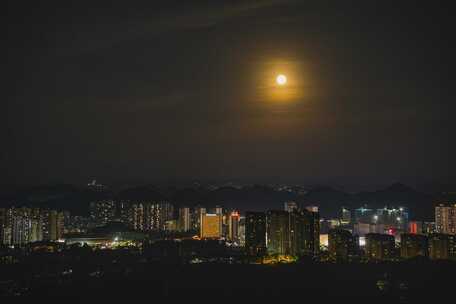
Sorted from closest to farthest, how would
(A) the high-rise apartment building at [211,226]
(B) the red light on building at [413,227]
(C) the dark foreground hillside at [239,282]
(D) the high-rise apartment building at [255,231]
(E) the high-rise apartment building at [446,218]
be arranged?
(C) the dark foreground hillside at [239,282] < (D) the high-rise apartment building at [255,231] < (E) the high-rise apartment building at [446,218] < (B) the red light on building at [413,227] < (A) the high-rise apartment building at [211,226]

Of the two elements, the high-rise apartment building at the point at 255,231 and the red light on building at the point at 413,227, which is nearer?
the high-rise apartment building at the point at 255,231

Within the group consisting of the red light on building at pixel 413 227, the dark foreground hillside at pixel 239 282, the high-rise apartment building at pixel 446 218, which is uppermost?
the high-rise apartment building at pixel 446 218

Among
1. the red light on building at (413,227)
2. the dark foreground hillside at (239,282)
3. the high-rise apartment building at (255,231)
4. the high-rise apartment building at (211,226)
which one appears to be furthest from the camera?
the high-rise apartment building at (211,226)

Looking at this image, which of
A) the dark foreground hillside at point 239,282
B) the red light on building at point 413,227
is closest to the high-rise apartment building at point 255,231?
the dark foreground hillside at point 239,282

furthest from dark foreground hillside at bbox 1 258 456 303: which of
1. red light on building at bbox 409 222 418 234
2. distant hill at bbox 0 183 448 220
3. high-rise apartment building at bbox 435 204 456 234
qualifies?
distant hill at bbox 0 183 448 220

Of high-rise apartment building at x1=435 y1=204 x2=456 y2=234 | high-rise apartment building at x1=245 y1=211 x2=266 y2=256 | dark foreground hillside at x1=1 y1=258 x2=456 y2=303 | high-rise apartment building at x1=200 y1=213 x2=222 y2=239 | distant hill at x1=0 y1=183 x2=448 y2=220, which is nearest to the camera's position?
dark foreground hillside at x1=1 y1=258 x2=456 y2=303

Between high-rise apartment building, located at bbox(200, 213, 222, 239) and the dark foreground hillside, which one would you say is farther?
high-rise apartment building, located at bbox(200, 213, 222, 239)

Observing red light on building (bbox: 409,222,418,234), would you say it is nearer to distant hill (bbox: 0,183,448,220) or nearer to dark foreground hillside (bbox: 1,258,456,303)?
distant hill (bbox: 0,183,448,220)

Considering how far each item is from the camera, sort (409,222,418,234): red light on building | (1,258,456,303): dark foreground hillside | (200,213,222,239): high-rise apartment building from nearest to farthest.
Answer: (1,258,456,303): dark foreground hillside < (409,222,418,234): red light on building < (200,213,222,239): high-rise apartment building

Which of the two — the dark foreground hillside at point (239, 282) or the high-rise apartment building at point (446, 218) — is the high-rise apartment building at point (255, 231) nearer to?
the dark foreground hillside at point (239, 282)

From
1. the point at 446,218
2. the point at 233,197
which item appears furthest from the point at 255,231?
the point at 233,197

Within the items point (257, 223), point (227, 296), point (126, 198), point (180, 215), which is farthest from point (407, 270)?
point (126, 198)

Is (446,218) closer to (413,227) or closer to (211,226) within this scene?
(413,227)

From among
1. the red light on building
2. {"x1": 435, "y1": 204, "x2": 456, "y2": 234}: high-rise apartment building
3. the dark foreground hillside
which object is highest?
{"x1": 435, "y1": 204, "x2": 456, "y2": 234}: high-rise apartment building
